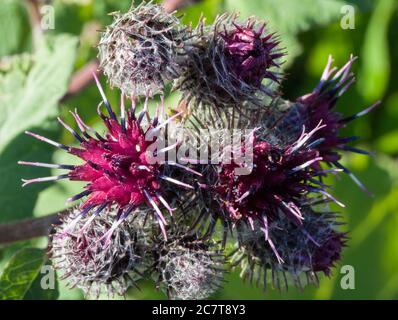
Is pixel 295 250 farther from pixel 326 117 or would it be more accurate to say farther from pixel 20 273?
pixel 20 273

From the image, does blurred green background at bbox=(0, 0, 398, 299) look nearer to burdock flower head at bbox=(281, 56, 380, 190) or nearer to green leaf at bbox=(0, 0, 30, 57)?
green leaf at bbox=(0, 0, 30, 57)

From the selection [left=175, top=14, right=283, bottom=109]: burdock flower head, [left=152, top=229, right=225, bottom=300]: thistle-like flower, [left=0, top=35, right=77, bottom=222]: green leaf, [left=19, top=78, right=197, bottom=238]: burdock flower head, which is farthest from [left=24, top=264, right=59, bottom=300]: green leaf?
[left=175, top=14, right=283, bottom=109]: burdock flower head

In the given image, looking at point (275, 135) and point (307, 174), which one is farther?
point (275, 135)

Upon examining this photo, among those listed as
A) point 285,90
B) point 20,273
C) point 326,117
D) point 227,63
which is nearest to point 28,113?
point 20,273

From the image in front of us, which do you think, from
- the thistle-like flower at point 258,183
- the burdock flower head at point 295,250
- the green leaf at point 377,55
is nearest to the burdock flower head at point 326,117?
the burdock flower head at point 295,250

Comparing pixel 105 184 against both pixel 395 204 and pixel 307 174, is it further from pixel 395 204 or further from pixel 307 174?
pixel 395 204

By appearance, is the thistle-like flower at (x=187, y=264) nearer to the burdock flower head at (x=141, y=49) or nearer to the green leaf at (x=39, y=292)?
the burdock flower head at (x=141, y=49)
